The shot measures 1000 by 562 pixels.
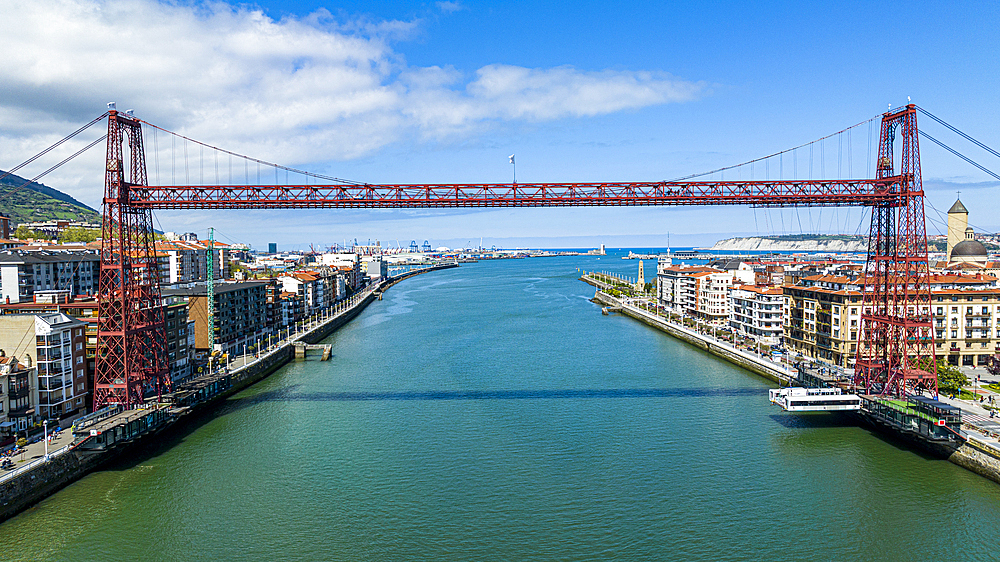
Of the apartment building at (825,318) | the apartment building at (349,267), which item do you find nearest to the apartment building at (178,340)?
the apartment building at (825,318)

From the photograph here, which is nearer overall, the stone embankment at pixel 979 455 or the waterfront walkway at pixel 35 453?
the waterfront walkway at pixel 35 453

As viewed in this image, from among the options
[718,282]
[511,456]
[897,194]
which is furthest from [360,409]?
[718,282]

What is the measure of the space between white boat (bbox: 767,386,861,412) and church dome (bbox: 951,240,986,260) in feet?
100

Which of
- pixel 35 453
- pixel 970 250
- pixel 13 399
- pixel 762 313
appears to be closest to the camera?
pixel 35 453

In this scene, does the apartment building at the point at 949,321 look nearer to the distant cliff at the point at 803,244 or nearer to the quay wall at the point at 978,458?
the quay wall at the point at 978,458

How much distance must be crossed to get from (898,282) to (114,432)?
19.6 meters

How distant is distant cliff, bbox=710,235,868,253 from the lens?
123 metres

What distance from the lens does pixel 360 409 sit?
18109 mm

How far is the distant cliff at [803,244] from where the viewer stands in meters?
123

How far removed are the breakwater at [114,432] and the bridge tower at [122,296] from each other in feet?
2.27

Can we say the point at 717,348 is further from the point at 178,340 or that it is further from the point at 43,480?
the point at 43,480

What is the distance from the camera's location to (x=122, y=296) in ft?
50.9

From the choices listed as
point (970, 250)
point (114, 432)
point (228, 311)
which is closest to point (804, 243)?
point (970, 250)

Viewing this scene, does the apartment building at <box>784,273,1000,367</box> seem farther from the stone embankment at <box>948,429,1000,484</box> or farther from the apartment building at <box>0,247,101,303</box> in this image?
the apartment building at <box>0,247,101,303</box>
